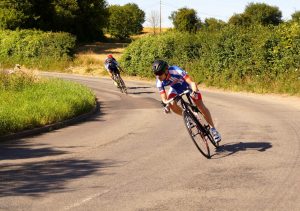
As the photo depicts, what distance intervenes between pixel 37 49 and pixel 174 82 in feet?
146

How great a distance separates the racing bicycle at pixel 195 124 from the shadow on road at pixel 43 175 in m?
1.65

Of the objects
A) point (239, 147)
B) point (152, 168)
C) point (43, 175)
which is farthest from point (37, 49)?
point (152, 168)

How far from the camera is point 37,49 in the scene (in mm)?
51656

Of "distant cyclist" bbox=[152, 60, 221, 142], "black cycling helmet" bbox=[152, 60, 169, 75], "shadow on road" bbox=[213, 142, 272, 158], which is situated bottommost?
"shadow on road" bbox=[213, 142, 272, 158]

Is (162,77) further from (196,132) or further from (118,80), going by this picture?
(118,80)

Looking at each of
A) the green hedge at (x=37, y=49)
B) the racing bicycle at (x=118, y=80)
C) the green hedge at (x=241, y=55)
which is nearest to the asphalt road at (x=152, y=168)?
the racing bicycle at (x=118, y=80)

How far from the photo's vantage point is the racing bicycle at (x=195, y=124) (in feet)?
30.4

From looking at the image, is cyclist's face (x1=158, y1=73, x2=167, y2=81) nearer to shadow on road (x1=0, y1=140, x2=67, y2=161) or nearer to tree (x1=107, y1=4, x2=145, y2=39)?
shadow on road (x1=0, y1=140, x2=67, y2=161)

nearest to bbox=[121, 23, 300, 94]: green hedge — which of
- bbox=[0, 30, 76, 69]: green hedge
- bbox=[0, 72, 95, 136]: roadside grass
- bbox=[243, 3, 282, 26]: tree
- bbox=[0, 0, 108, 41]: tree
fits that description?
bbox=[0, 72, 95, 136]: roadside grass

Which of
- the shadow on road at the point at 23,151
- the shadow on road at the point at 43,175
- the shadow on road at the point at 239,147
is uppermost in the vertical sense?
the shadow on road at the point at 239,147

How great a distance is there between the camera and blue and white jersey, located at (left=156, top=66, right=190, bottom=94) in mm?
9125

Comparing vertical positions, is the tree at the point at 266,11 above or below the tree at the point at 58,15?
above

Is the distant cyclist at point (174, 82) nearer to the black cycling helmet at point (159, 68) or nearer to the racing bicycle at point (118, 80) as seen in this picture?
the black cycling helmet at point (159, 68)

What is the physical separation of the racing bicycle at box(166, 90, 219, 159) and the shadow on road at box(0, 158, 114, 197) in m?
1.65
